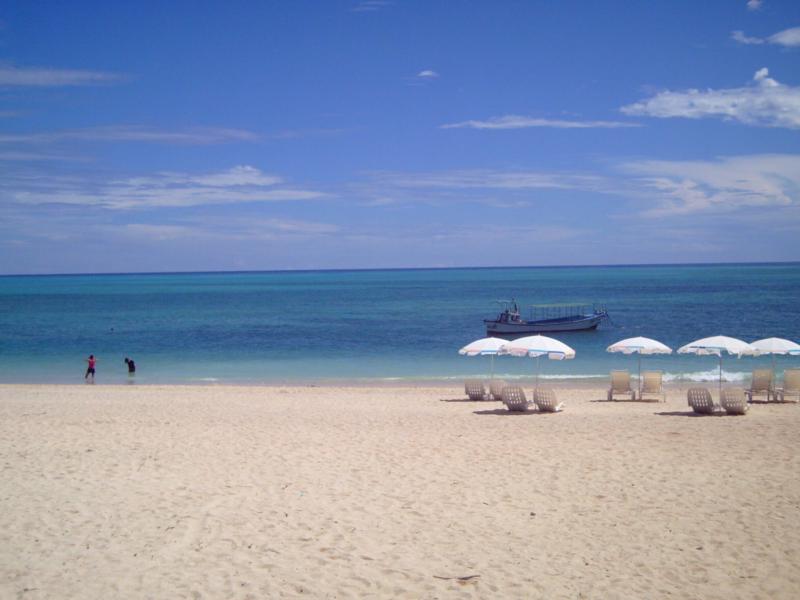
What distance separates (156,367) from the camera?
3241 cm

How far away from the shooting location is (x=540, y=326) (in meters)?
48.8

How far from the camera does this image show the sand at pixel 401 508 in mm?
6254

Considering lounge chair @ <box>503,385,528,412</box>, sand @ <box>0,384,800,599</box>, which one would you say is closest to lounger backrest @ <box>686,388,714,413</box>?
sand @ <box>0,384,800,599</box>

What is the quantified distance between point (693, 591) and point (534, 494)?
9.66 ft

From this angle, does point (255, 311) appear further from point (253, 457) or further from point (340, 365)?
point (253, 457)

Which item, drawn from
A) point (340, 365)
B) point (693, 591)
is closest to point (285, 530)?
point (693, 591)

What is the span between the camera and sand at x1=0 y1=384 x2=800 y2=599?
625 cm

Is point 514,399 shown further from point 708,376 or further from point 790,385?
point 708,376

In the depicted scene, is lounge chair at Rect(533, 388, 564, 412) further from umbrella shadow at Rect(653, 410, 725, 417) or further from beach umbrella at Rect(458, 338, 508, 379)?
umbrella shadow at Rect(653, 410, 725, 417)

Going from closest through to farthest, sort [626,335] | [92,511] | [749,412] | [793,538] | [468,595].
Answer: [468,595]
[793,538]
[92,511]
[749,412]
[626,335]

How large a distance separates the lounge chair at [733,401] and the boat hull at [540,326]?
33492 millimetres

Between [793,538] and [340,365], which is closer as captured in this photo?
[793,538]

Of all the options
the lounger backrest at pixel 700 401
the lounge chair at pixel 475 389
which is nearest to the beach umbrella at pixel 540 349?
the lounge chair at pixel 475 389

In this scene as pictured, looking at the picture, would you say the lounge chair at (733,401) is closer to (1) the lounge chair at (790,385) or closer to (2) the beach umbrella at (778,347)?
(2) the beach umbrella at (778,347)
